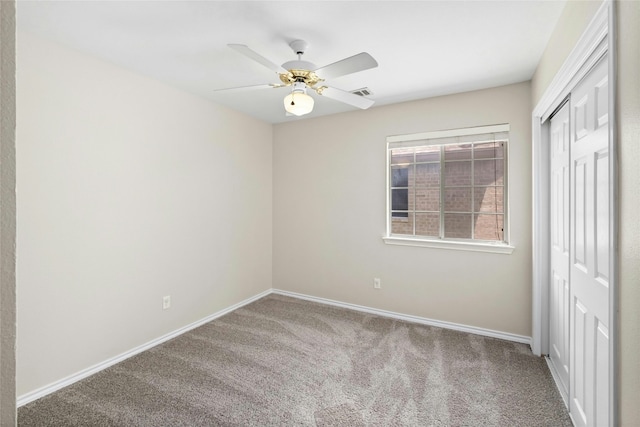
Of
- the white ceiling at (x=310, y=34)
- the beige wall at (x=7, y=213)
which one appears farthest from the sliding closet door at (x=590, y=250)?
Result: the beige wall at (x=7, y=213)

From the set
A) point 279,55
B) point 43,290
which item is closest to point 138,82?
point 279,55

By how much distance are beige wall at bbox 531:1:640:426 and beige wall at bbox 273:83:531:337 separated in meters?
1.95

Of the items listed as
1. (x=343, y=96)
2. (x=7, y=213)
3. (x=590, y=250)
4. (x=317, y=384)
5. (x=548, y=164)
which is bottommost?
(x=317, y=384)

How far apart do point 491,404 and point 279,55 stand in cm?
289

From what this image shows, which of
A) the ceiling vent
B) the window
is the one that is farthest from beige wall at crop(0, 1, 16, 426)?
the window

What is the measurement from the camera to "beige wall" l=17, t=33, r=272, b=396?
2127 mm

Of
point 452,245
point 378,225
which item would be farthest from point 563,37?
point 378,225

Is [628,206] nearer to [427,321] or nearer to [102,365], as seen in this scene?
[427,321]

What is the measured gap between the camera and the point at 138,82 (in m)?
2.74

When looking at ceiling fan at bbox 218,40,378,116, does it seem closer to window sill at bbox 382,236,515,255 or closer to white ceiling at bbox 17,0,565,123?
white ceiling at bbox 17,0,565,123

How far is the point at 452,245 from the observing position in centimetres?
329

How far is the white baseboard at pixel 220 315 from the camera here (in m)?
2.21

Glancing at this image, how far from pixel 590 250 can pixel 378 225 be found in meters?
2.22

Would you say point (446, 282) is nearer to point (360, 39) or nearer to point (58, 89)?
point (360, 39)
